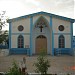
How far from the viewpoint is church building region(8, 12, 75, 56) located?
24.0 meters

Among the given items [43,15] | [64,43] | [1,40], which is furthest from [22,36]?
[1,40]

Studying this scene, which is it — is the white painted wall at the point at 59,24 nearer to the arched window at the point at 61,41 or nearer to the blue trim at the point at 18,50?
the arched window at the point at 61,41

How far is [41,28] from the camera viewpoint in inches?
994

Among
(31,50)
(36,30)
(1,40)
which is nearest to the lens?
(1,40)

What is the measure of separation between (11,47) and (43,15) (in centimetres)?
534

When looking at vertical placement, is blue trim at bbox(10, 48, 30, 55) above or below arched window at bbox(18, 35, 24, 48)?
below

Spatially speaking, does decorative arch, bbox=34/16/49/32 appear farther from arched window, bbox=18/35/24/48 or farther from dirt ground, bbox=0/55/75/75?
dirt ground, bbox=0/55/75/75

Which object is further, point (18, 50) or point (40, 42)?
point (40, 42)

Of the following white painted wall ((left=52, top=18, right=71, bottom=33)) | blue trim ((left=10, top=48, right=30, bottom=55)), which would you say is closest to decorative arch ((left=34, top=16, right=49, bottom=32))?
white painted wall ((left=52, top=18, right=71, bottom=33))

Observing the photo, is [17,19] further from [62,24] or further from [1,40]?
[1,40]

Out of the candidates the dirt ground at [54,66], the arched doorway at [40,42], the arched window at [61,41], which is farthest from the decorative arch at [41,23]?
the dirt ground at [54,66]

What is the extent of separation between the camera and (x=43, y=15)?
24.0 metres

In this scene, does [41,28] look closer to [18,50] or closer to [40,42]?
[40,42]

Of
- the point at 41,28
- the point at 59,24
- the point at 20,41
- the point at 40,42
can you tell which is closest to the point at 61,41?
the point at 59,24
